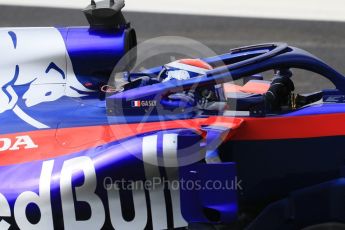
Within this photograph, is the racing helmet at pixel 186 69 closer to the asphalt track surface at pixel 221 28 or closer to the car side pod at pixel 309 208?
the car side pod at pixel 309 208

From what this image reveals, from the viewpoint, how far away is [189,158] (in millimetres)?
3426

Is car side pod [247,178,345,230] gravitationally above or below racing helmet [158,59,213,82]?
below

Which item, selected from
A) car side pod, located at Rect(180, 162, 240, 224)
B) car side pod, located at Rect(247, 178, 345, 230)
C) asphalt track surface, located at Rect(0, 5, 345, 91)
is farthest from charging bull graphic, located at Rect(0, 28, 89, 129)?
asphalt track surface, located at Rect(0, 5, 345, 91)

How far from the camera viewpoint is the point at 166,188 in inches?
140

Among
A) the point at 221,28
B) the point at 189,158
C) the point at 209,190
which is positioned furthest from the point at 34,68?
the point at 221,28

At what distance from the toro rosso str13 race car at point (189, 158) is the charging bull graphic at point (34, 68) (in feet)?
1.22

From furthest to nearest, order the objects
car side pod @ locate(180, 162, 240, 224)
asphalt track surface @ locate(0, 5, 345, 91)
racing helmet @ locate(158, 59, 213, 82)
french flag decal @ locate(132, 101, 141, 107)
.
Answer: asphalt track surface @ locate(0, 5, 345, 91)
racing helmet @ locate(158, 59, 213, 82)
french flag decal @ locate(132, 101, 141, 107)
car side pod @ locate(180, 162, 240, 224)

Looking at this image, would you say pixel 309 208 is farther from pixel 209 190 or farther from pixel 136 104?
pixel 136 104

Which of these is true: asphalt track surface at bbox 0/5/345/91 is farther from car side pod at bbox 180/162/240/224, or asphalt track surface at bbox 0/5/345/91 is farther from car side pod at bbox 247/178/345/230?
car side pod at bbox 180/162/240/224

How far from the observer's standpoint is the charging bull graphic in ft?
14.2

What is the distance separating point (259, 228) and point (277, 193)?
0.69 feet

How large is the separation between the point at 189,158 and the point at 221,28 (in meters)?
4.82

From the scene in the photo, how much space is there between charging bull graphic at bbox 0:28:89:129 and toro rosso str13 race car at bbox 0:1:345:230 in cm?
37

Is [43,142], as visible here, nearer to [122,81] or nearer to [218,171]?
[122,81]
